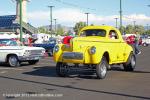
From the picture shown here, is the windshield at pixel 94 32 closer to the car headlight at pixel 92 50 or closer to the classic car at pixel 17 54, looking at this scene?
the car headlight at pixel 92 50

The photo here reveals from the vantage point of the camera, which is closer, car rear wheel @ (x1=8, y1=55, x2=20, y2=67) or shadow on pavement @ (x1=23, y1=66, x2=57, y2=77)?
shadow on pavement @ (x1=23, y1=66, x2=57, y2=77)

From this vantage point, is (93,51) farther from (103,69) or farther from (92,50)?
(103,69)

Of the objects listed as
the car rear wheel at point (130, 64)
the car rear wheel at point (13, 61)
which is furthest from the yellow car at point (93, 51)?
the car rear wheel at point (13, 61)

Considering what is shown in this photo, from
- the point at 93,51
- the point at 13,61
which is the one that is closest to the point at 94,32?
the point at 93,51

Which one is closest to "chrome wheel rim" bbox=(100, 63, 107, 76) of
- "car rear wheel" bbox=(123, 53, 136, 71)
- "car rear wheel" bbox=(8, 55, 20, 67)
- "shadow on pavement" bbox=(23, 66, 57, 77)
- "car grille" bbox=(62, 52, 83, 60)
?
"car grille" bbox=(62, 52, 83, 60)

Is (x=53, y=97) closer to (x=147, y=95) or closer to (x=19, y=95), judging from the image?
(x=19, y=95)

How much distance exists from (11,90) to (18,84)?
1438mm

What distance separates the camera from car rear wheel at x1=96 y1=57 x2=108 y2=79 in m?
14.3

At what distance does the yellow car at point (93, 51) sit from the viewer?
47.1 ft

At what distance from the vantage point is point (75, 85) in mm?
12703

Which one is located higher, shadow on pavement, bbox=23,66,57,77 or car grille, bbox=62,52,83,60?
car grille, bbox=62,52,83,60

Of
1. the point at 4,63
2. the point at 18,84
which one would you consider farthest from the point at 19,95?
the point at 4,63

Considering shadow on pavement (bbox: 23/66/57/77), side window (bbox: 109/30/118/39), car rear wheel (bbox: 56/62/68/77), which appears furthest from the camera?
side window (bbox: 109/30/118/39)

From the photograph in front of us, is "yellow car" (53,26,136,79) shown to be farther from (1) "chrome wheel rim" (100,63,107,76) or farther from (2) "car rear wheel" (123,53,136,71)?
(2) "car rear wheel" (123,53,136,71)
